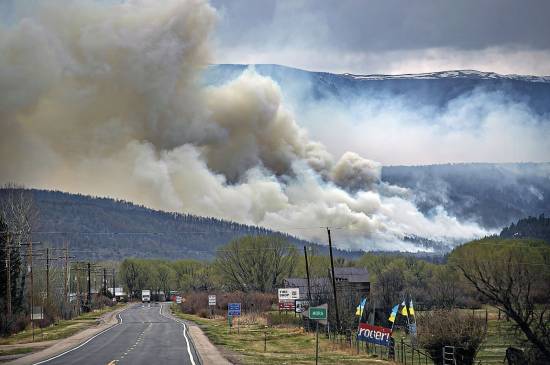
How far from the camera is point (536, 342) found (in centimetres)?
3716

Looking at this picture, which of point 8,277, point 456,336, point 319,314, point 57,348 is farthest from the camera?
point 8,277

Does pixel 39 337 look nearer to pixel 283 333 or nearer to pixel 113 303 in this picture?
pixel 283 333

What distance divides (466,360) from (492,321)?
4876cm

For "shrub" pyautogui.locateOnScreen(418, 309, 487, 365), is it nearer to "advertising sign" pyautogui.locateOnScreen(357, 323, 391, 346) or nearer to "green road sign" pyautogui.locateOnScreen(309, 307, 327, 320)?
"advertising sign" pyautogui.locateOnScreen(357, 323, 391, 346)

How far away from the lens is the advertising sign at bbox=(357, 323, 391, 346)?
51.9 meters

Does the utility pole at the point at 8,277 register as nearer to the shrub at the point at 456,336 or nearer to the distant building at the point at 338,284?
the distant building at the point at 338,284

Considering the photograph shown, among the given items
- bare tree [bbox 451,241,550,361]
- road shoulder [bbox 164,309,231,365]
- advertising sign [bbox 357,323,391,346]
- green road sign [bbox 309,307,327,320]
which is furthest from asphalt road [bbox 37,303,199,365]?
bare tree [bbox 451,241,550,361]

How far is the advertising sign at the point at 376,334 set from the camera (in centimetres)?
5188

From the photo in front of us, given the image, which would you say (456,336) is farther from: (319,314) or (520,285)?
(319,314)

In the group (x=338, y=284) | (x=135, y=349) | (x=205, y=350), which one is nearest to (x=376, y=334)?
(x=205, y=350)

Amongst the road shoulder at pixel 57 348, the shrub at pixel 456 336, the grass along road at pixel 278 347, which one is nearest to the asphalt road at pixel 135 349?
the road shoulder at pixel 57 348

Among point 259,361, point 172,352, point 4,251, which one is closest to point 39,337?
point 4,251

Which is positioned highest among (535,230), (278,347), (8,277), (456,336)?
(535,230)

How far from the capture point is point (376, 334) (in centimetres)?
5269
